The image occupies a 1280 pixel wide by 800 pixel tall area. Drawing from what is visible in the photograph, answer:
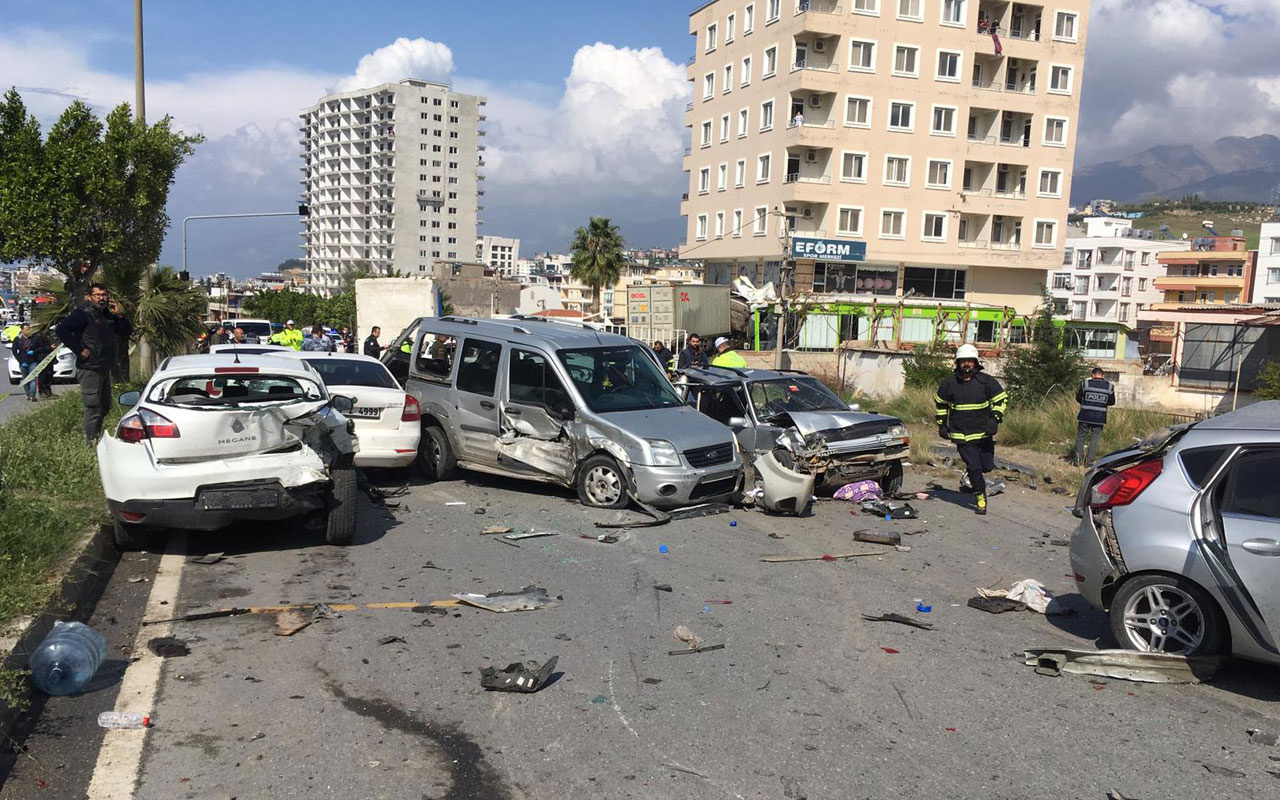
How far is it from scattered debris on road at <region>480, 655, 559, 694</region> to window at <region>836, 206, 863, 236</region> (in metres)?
49.8

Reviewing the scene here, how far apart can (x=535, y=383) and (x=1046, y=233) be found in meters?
53.6

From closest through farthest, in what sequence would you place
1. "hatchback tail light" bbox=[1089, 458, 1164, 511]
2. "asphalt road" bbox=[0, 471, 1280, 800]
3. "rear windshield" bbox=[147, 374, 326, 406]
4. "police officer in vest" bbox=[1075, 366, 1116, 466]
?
"asphalt road" bbox=[0, 471, 1280, 800] → "hatchback tail light" bbox=[1089, 458, 1164, 511] → "rear windshield" bbox=[147, 374, 326, 406] → "police officer in vest" bbox=[1075, 366, 1116, 466]

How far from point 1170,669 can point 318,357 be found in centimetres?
959

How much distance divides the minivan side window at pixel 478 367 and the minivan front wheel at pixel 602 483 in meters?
1.73

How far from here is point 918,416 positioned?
20.8 m

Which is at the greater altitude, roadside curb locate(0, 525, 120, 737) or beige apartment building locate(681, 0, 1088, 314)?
beige apartment building locate(681, 0, 1088, 314)

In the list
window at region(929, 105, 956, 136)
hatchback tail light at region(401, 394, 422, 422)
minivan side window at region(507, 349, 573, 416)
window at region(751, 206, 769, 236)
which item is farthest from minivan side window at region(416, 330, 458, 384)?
window at region(929, 105, 956, 136)

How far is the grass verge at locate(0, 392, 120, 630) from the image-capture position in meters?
6.03

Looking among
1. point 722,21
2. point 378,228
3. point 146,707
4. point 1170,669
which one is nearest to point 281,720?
point 146,707

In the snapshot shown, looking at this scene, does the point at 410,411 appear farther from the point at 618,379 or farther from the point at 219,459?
the point at 219,459

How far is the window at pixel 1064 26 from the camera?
5594 cm

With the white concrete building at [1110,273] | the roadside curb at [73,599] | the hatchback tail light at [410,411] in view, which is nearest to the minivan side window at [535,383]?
the hatchback tail light at [410,411]

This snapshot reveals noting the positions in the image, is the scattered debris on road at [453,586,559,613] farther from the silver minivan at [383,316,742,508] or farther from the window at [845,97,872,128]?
the window at [845,97,872,128]

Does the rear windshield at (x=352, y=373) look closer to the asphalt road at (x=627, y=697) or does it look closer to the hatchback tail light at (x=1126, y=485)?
the asphalt road at (x=627, y=697)
